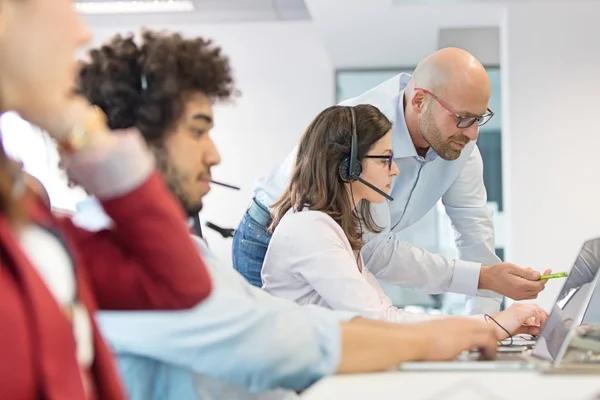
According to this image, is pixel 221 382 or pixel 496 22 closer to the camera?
pixel 221 382

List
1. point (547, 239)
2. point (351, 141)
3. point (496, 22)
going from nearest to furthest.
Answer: point (351, 141), point (547, 239), point (496, 22)

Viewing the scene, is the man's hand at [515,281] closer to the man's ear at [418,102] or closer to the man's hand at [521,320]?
the man's hand at [521,320]

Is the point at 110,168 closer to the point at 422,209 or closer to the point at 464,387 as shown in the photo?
the point at 464,387

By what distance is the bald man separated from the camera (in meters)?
2.21

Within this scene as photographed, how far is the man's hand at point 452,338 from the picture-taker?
1146mm

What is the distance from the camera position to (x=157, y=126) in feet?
3.46

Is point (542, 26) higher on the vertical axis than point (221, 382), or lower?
higher

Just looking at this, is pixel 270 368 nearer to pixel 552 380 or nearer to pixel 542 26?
pixel 552 380

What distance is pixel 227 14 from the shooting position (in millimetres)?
5434

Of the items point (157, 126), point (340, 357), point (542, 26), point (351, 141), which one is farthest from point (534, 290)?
point (542, 26)

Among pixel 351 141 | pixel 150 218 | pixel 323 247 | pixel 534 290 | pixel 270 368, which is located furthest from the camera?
pixel 534 290

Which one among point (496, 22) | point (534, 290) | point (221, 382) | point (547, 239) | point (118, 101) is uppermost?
point (496, 22)

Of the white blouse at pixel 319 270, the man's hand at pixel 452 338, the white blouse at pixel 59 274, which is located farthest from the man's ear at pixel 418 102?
the white blouse at pixel 59 274

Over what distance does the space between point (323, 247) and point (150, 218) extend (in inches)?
36.7
